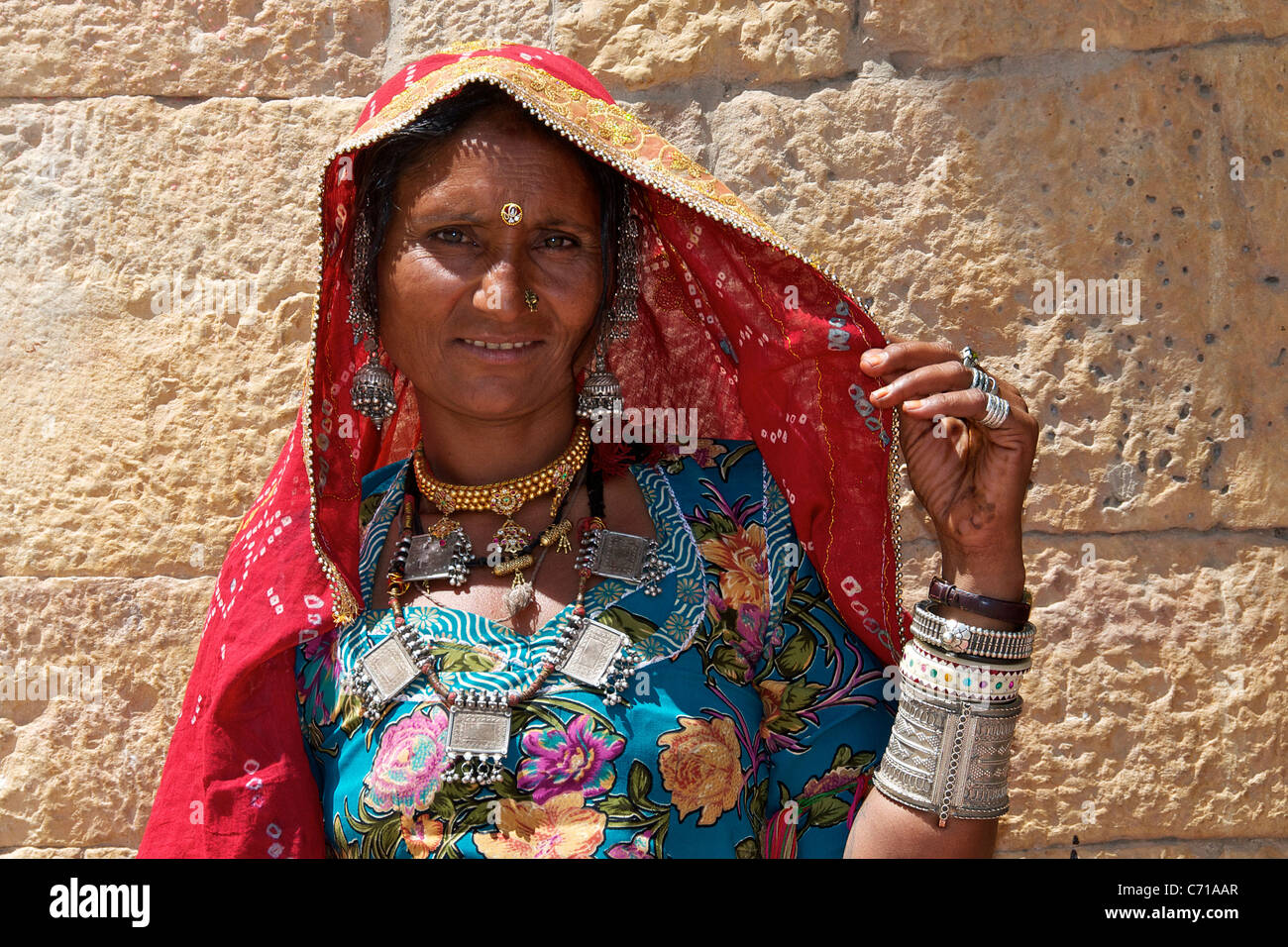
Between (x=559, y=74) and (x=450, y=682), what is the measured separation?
0.88 m

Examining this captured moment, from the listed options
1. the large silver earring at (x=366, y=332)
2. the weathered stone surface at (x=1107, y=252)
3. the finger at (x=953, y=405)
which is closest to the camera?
the finger at (x=953, y=405)

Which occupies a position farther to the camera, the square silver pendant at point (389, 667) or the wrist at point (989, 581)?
the square silver pendant at point (389, 667)

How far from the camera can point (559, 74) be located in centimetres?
175

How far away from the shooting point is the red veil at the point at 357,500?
66.3 inches

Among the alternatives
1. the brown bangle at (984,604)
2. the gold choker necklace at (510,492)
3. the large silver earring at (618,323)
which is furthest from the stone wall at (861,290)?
the brown bangle at (984,604)

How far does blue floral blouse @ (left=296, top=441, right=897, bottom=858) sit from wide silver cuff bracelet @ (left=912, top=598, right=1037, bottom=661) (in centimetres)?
20

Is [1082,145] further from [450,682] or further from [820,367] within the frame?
[450,682]

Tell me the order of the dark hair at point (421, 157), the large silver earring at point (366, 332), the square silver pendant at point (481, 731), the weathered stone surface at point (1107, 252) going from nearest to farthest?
the square silver pendant at point (481, 731), the dark hair at point (421, 157), the large silver earring at point (366, 332), the weathered stone surface at point (1107, 252)

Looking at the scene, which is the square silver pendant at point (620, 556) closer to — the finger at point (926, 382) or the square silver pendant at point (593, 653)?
the square silver pendant at point (593, 653)

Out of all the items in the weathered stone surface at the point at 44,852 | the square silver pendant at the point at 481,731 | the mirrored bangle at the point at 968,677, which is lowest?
the weathered stone surface at the point at 44,852

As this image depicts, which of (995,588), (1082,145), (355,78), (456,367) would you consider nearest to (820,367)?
(995,588)

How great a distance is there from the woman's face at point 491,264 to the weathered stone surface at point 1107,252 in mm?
773

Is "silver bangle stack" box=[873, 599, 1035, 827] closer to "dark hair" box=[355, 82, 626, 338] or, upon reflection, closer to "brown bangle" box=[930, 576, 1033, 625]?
"brown bangle" box=[930, 576, 1033, 625]

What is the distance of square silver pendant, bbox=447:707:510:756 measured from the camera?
5.23 feet
